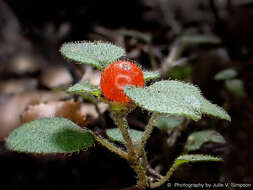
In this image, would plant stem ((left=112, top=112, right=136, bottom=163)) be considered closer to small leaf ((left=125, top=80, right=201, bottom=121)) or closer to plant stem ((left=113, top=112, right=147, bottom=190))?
plant stem ((left=113, top=112, right=147, bottom=190))

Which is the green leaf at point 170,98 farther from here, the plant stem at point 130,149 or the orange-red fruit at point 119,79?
the plant stem at point 130,149

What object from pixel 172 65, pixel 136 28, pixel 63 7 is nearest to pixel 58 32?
pixel 63 7

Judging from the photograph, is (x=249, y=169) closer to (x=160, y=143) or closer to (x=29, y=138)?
(x=160, y=143)

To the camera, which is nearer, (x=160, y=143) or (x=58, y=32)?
(x=160, y=143)

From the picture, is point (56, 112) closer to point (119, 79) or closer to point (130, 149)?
point (130, 149)

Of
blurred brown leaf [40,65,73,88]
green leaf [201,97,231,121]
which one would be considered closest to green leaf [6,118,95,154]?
green leaf [201,97,231,121]

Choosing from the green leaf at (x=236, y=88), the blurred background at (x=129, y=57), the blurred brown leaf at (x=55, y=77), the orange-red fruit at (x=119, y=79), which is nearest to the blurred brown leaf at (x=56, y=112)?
the blurred background at (x=129, y=57)

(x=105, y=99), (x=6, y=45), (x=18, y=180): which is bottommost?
(x=18, y=180)
